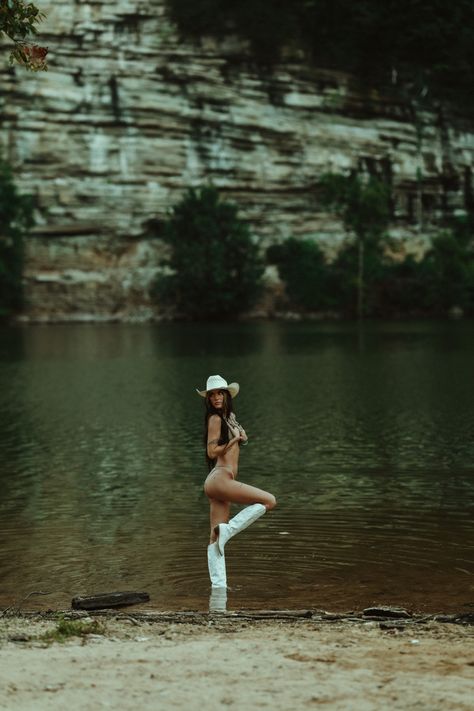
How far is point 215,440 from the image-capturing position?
10500 millimetres

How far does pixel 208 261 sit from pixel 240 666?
7374cm

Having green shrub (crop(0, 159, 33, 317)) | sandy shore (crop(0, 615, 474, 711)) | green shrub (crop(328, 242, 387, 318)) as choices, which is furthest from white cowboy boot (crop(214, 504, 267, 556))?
green shrub (crop(328, 242, 387, 318))

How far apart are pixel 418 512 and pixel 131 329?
56775 millimetres

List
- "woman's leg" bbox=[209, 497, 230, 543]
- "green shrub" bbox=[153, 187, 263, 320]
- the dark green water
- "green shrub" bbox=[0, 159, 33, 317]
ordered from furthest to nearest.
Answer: "green shrub" bbox=[153, 187, 263, 320], "green shrub" bbox=[0, 159, 33, 317], the dark green water, "woman's leg" bbox=[209, 497, 230, 543]

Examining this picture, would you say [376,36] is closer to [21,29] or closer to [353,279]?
[353,279]

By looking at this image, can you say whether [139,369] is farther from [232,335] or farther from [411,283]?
[411,283]

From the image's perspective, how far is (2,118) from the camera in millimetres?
80562

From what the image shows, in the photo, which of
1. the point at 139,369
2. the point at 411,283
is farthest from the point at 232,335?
the point at 411,283

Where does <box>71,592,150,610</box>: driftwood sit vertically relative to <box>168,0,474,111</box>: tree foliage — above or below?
below

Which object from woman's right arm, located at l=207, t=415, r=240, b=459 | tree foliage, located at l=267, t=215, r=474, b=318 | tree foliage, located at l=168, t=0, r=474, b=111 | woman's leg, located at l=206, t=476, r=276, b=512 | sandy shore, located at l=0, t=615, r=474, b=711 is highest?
tree foliage, located at l=168, t=0, r=474, b=111

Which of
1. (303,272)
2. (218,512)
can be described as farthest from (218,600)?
(303,272)

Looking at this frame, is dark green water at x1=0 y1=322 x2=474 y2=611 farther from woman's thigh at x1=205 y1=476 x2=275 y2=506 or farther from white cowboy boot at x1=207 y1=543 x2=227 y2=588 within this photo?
woman's thigh at x1=205 y1=476 x2=275 y2=506

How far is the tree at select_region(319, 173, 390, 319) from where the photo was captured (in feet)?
274

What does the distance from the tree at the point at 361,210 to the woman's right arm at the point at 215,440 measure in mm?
72938
